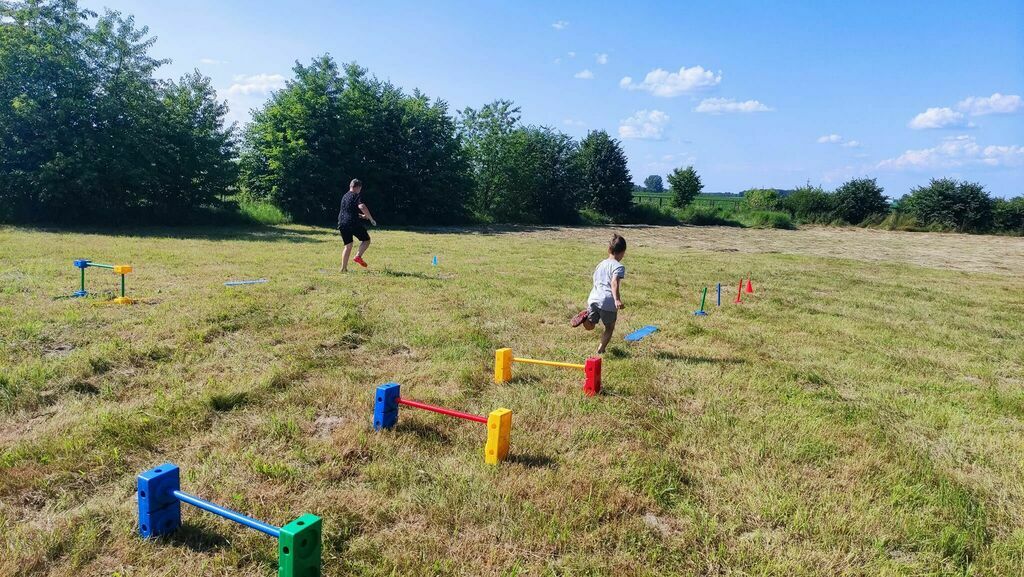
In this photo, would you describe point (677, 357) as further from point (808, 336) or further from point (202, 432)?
point (202, 432)

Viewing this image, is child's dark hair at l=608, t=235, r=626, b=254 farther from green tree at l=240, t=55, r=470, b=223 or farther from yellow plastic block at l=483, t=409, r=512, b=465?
green tree at l=240, t=55, r=470, b=223

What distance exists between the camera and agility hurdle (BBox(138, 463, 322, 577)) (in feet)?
7.10

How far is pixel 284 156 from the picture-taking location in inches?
997

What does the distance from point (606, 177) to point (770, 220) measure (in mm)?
12750

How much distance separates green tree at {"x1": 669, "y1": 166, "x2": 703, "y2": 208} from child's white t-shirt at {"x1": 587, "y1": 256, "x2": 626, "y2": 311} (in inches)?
1810

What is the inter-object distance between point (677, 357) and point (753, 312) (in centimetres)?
340

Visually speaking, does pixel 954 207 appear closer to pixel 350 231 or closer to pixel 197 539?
pixel 350 231

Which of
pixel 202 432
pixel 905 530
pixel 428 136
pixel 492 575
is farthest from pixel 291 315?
pixel 428 136

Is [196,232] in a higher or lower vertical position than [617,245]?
lower

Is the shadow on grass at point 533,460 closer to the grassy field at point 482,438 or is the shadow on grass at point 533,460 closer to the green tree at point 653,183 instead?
the grassy field at point 482,438

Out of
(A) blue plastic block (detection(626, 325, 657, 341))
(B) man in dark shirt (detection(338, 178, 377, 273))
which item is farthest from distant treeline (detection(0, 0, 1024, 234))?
(A) blue plastic block (detection(626, 325, 657, 341))

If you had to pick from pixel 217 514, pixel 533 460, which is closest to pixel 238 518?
pixel 217 514

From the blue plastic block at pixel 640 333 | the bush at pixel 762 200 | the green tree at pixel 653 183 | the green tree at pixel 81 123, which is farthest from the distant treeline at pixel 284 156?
the green tree at pixel 653 183

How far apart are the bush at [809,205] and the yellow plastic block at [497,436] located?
49.8 meters
